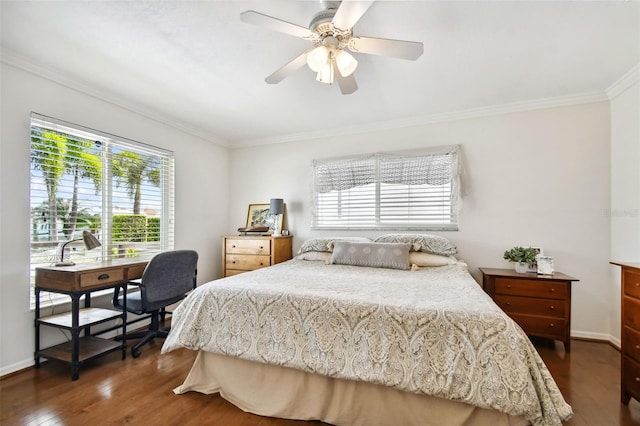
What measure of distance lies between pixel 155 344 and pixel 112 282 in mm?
826

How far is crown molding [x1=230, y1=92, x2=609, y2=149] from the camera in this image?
9.53 feet

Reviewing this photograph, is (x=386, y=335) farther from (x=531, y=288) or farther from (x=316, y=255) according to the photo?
(x=531, y=288)

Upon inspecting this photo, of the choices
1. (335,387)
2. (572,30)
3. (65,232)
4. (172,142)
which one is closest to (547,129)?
(572,30)

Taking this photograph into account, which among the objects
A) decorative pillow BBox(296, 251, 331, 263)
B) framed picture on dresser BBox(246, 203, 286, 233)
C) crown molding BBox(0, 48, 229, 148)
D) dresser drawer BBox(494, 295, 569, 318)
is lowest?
dresser drawer BBox(494, 295, 569, 318)

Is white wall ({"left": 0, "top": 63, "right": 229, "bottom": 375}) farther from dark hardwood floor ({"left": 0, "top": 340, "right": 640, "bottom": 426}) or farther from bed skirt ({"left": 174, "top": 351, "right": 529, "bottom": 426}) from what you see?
bed skirt ({"left": 174, "top": 351, "right": 529, "bottom": 426})

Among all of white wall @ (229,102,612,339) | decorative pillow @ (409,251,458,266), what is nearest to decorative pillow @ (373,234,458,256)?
decorative pillow @ (409,251,458,266)

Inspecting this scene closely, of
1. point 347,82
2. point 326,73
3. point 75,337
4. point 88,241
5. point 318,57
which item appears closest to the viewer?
point 318,57

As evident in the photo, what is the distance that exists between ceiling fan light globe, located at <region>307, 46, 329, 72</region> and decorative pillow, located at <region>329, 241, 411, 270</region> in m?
1.84

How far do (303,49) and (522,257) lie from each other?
2.82 m

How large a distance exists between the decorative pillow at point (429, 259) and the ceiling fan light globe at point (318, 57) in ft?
6.65

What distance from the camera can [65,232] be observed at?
8.34 ft

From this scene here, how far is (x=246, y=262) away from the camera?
380 centimetres

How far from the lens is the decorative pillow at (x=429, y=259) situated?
2834mm

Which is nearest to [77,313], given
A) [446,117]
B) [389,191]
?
[389,191]
